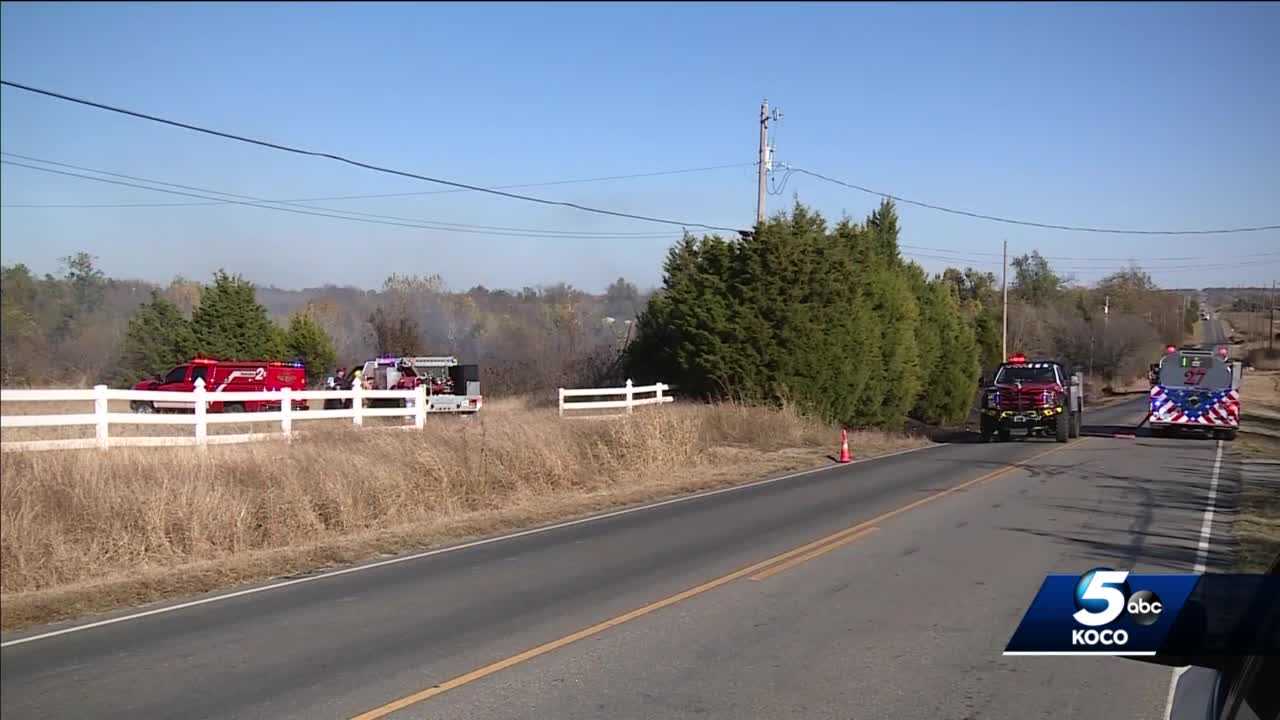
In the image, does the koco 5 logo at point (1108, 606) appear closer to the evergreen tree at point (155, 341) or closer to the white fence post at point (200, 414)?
the white fence post at point (200, 414)

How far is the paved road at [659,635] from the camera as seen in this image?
6703 millimetres

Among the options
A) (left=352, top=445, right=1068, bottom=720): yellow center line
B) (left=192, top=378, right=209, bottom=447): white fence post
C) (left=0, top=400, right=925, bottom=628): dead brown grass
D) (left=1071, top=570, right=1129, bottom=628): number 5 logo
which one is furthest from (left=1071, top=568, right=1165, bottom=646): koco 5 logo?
(left=192, top=378, right=209, bottom=447): white fence post

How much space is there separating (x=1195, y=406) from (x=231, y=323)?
3203cm

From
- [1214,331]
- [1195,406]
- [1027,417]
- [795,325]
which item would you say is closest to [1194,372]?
[1195,406]

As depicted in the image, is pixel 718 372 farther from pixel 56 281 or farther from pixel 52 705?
pixel 52 705

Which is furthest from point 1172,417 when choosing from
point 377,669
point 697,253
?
point 377,669

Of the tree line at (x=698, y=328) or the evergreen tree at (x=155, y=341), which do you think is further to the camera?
the evergreen tree at (x=155, y=341)


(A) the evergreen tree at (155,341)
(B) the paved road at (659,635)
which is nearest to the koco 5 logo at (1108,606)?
(B) the paved road at (659,635)

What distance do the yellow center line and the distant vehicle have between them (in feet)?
50.2

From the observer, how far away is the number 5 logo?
3693mm

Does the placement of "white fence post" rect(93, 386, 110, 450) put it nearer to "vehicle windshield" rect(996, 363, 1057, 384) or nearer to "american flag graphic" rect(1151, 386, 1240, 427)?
"vehicle windshield" rect(996, 363, 1057, 384)

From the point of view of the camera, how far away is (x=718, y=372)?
3219cm

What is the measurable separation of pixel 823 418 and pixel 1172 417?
1098cm

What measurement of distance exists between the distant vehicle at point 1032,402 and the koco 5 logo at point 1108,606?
96.3 feet
